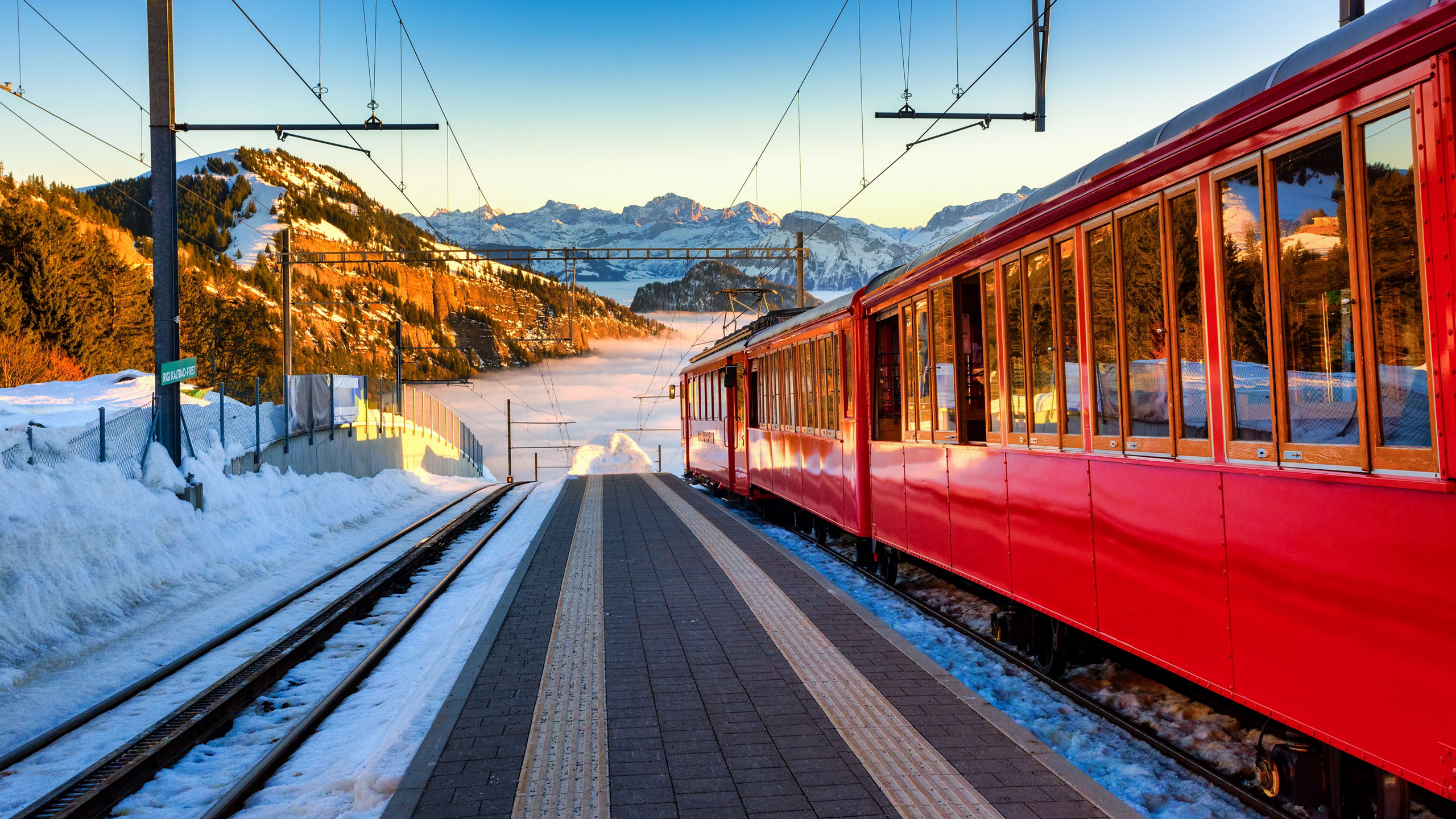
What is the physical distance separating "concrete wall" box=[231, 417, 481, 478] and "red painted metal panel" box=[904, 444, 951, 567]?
519 inches

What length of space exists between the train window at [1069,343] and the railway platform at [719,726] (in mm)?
1694

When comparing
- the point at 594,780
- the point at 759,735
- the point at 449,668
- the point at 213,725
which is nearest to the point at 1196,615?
the point at 759,735

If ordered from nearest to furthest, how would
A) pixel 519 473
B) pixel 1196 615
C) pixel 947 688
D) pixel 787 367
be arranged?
1. pixel 1196 615
2. pixel 947 688
3. pixel 787 367
4. pixel 519 473

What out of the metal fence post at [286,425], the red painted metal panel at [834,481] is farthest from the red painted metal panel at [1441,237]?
the metal fence post at [286,425]

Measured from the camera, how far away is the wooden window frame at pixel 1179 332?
13.5 ft

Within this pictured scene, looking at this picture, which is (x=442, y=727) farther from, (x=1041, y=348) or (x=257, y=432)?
(x=257, y=432)

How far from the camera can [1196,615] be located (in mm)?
4125

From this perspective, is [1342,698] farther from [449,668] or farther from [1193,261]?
[449,668]

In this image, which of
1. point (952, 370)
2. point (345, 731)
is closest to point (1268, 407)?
point (952, 370)

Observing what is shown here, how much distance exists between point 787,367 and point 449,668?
784 centimetres

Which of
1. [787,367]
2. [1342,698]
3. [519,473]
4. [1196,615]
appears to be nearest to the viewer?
[1342,698]

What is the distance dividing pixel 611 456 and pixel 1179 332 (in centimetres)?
6083

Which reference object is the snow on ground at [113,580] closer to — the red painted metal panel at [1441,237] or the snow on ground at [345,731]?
the snow on ground at [345,731]

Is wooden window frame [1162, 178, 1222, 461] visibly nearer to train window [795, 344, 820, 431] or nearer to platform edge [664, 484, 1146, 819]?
platform edge [664, 484, 1146, 819]
